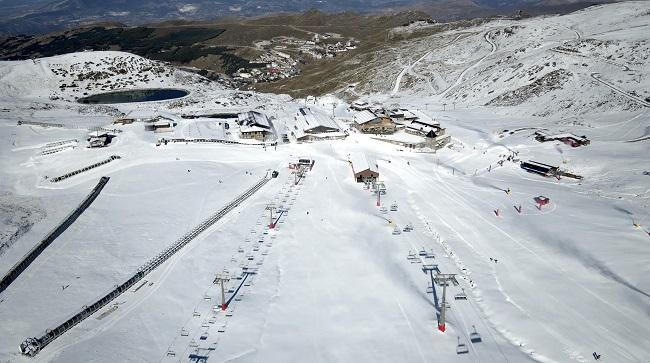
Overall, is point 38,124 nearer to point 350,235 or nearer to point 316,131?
point 316,131

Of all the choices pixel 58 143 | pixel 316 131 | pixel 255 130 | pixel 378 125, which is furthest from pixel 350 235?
pixel 58 143

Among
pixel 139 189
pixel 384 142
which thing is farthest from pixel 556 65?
pixel 139 189

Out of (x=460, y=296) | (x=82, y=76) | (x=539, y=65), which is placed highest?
(x=539, y=65)

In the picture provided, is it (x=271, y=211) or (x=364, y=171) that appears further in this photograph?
(x=364, y=171)

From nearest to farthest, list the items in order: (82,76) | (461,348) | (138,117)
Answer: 1. (461,348)
2. (138,117)
3. (82,76)

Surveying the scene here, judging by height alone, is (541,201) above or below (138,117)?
below

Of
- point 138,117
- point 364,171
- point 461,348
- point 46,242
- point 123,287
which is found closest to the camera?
point 461,348

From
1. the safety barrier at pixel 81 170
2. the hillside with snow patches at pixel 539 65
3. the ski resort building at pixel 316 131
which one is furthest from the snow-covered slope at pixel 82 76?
the ski resort building at pixel 316 131

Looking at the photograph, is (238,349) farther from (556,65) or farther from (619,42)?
(619,42)

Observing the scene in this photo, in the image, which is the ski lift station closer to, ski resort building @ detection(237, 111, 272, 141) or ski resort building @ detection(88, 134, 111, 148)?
ski resort building @ detection(237, 111, 272, 141)
